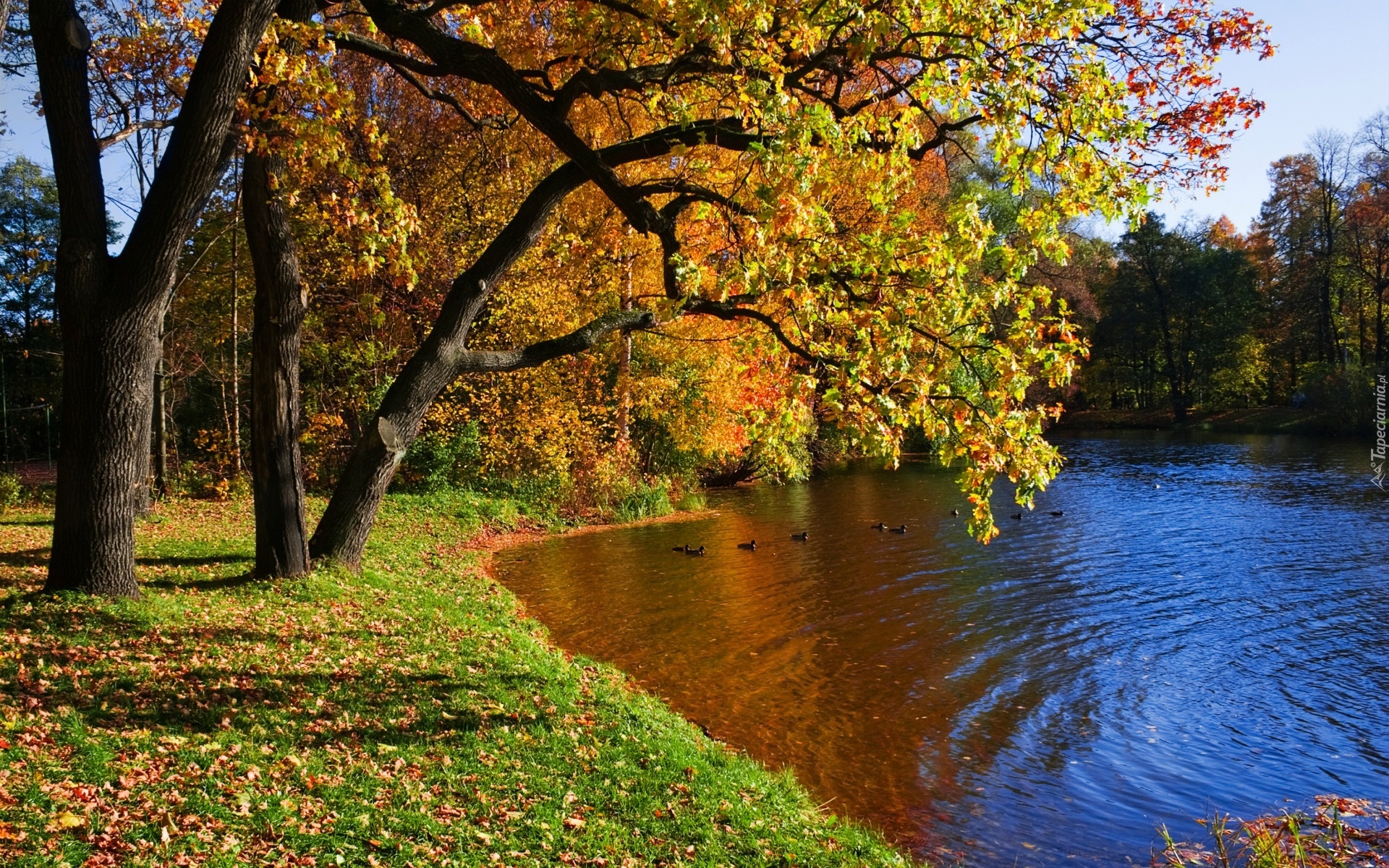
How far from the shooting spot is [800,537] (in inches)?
757

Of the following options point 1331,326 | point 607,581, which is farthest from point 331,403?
point 1331,326

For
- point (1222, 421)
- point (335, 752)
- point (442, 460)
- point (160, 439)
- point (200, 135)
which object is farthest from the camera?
point (1222, 421)

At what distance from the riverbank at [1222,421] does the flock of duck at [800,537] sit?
27.3 metres

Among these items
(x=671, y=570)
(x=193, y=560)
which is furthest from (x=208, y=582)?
(x=671, y=570)

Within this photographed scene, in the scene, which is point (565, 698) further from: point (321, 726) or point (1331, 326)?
point (1331, 326)

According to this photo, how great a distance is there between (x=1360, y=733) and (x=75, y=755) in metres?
10.7

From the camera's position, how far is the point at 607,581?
14.5 metres

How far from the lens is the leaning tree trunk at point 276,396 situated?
31.9 ft

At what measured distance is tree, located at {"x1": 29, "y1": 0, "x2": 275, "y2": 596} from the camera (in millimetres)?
6840

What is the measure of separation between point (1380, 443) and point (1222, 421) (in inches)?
843

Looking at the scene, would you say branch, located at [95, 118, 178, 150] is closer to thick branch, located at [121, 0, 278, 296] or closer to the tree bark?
thick branch, located at [121, 0, 278, 296]

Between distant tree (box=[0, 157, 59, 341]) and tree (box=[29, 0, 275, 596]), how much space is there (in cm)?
2398

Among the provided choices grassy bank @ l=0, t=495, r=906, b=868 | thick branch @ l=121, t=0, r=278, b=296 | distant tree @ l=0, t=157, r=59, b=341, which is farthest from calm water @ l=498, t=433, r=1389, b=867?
distant tree @ l=0, t=157, r=59, b=341

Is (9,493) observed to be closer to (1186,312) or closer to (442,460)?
(442,460)
